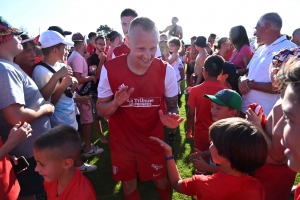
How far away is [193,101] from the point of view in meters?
3.32

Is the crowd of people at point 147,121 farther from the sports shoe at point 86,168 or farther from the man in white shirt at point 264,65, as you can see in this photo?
the sports shoe at point 86,168

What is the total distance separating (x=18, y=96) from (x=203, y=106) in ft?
7.21

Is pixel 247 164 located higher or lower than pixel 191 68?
higher

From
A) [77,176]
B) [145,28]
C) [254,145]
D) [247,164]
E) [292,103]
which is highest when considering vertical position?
[145,28]

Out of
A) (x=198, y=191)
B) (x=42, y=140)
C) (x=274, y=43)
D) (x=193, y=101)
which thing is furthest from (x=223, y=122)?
(x=274, y=43)

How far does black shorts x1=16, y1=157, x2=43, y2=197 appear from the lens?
242 cm

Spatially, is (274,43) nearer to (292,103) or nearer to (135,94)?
(135,94)

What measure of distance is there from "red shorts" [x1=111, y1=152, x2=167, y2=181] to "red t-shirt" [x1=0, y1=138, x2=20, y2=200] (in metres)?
0.95

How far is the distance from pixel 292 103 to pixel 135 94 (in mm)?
1569

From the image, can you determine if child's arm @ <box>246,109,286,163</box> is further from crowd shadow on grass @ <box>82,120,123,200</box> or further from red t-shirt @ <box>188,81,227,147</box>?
crowd shadow on grass @ <box>82,120,123,200</box>

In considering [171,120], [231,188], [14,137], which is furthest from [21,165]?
[231,188]

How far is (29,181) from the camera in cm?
246

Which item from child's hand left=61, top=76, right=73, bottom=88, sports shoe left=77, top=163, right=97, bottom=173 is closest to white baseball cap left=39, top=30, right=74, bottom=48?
child's hand left=61, top=76, right=73, bottom=88

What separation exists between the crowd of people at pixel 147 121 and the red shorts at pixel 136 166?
0.01m
